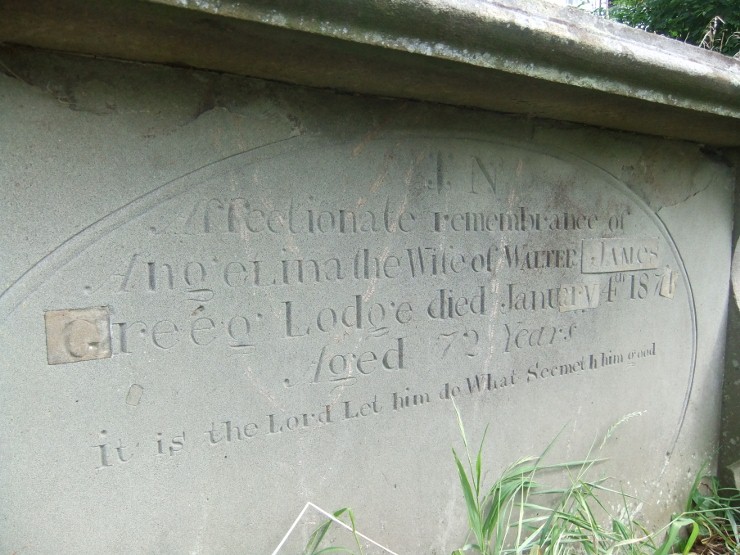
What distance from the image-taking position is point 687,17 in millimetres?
6504

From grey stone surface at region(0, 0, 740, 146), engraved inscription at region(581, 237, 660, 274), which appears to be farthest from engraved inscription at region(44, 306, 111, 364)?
engraved inscription at region(581, 237, 660, 274)

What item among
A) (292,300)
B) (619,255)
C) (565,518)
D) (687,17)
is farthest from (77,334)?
(687,17)

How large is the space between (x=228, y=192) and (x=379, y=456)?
0.90 m

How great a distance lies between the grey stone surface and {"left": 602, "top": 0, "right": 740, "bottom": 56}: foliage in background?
4.95 meters

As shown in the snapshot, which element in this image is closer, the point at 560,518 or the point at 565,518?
the point at 565,518

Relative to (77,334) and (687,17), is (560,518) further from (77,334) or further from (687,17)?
(687,17)

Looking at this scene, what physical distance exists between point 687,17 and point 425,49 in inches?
267

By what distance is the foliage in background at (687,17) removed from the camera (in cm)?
593

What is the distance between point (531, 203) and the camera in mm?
1938

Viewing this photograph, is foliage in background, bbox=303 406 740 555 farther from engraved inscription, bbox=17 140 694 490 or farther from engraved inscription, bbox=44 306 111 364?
engraved inscription, bbox=44 306 111 364

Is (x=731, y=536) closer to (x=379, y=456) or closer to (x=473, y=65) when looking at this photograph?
(x=379, y=456)

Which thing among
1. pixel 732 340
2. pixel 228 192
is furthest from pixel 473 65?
pixel 732 340

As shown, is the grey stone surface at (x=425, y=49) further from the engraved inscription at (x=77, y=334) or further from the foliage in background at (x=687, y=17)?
the foliage in background at (x=687, y=17)

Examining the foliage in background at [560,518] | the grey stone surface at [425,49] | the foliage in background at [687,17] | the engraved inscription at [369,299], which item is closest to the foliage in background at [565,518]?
the foliage in background at [560,518]
